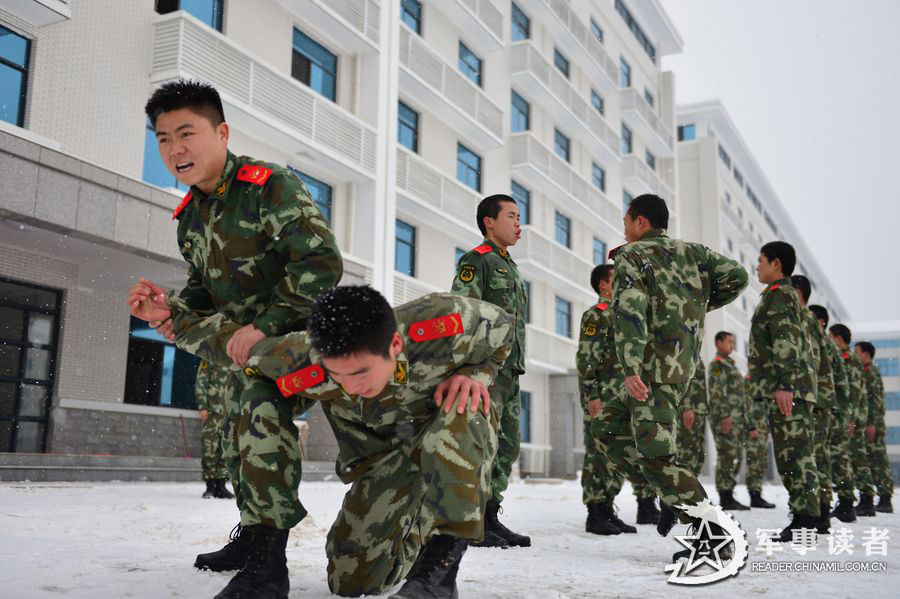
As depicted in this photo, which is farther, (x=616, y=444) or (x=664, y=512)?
(x=664, y=512)

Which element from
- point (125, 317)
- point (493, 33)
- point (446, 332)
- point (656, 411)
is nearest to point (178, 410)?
point (125, 317)

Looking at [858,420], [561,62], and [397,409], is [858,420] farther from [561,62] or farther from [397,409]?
[561,62]

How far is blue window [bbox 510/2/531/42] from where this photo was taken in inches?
939

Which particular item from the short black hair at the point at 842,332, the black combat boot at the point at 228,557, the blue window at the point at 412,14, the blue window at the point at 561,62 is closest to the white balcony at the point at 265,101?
the blue window at the point at 412,14

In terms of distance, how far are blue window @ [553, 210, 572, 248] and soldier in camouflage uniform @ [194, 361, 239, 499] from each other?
1895 centimetres

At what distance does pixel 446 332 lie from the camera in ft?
8.21

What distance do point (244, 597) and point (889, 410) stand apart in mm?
71013

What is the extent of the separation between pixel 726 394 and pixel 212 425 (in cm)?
650

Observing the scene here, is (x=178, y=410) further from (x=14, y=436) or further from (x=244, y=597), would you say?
(x=244, y=597)

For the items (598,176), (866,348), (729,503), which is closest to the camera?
(729,503)

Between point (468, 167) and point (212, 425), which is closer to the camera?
point (212, 425)

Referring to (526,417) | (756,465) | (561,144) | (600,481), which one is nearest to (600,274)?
(600,481)

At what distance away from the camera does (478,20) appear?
20.5m

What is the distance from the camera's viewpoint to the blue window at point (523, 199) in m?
23.4
